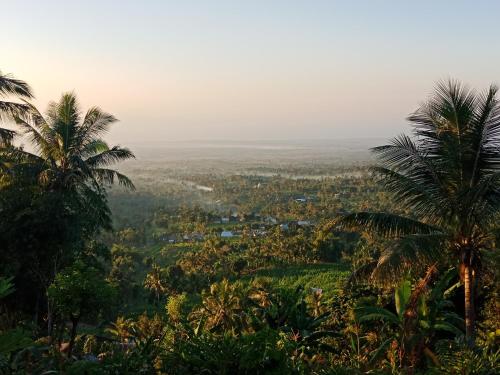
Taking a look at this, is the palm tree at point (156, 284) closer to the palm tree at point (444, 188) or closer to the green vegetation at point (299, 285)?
the green vegetation at point (299, 285)

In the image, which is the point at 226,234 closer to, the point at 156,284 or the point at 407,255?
the point at 156,284

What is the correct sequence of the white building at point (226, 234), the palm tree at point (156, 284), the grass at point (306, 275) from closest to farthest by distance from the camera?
the palm tree at point (156, 284)
the grass at point (306, 275)
the white building at point (226, 234)

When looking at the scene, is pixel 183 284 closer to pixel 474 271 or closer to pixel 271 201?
pixel 474 271

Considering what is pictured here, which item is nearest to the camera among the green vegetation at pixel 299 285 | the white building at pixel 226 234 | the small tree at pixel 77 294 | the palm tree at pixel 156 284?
the green vegetation at pixel 299 285

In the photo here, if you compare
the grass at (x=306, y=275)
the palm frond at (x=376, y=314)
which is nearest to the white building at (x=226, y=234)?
the grass at (x=306, y=275)

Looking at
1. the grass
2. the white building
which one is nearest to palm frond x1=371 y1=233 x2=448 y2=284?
the grass

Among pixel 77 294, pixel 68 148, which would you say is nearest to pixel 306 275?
pixel 68 148

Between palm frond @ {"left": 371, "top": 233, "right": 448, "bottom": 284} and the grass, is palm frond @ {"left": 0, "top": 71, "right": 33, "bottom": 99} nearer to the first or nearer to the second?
palm frond @ {"left": 371, "top": 233, "right": 448, "bottom": 284}
